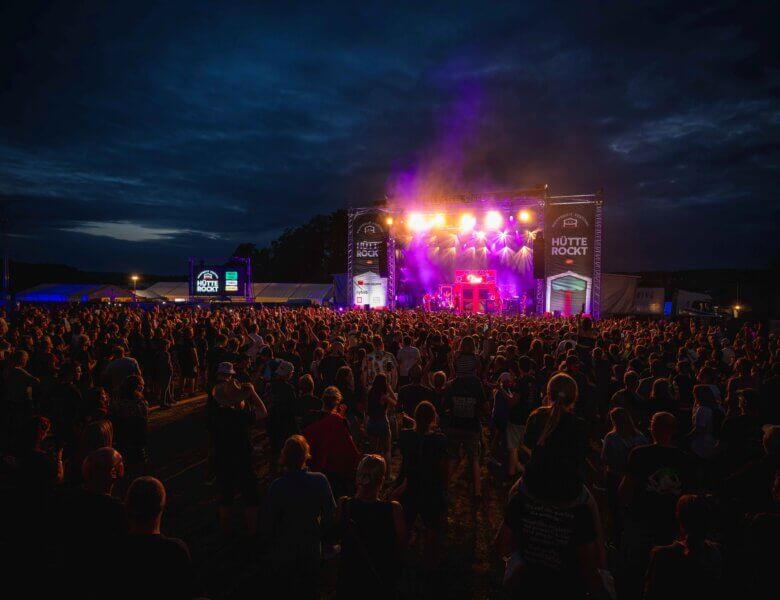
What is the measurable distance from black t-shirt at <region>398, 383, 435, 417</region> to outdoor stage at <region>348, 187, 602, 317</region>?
21632 mm

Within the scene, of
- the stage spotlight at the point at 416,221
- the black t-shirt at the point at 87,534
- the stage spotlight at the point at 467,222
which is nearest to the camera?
the black t-shirt at the point at 87,534

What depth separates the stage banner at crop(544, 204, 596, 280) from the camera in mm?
26297

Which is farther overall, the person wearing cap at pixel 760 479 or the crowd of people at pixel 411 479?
the person wearing cap at pixel 760 479

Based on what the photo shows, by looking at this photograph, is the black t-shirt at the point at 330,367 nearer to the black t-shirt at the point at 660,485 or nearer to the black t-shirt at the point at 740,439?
the black t-shirt at the point at 660,485

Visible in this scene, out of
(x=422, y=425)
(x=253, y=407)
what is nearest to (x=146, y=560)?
(x=422, y=425)

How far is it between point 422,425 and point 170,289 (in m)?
49.6

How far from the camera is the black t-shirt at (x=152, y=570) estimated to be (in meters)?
2.19

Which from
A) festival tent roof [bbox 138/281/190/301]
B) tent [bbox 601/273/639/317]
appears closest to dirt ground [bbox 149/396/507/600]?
tent [bbox 601/273/639/317]

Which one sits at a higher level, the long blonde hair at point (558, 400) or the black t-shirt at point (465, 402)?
the long blonde hair at point (558, 400)

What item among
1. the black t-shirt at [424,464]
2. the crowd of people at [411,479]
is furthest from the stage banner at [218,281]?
the black t-shirt at [424,464]

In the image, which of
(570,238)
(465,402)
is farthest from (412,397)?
(570,238)

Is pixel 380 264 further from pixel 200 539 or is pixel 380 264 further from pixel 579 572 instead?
pixel 579 572

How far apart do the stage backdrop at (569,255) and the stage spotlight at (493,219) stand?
8.22 feet

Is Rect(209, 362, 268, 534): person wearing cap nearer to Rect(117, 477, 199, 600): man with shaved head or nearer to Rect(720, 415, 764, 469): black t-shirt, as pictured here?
A: Rect(117, 477, 199, 600): man with shaved head
